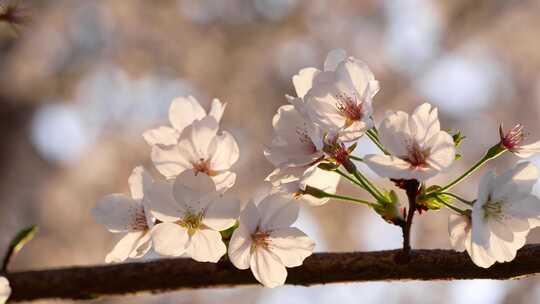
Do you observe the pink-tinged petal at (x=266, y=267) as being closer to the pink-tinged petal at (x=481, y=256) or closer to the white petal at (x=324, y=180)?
the white petal at (x=324, y=180)

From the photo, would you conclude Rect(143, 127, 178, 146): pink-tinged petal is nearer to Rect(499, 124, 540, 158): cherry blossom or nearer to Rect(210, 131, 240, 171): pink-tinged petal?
Rect(210, 131, 240, 171): pink-tinged petal

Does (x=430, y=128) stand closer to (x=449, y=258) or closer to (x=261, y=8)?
(x=449, y=258)

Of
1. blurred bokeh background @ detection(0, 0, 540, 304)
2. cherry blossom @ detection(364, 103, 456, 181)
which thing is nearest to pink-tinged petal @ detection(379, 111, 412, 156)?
cherry blossom @ detection(364, 103, 456, 181)

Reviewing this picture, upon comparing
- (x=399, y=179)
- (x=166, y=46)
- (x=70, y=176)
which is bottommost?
(x=70, y=176)

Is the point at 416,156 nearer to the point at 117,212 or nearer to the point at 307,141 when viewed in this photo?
the point at 307,141

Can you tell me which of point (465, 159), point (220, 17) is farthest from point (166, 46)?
point (465, 159)

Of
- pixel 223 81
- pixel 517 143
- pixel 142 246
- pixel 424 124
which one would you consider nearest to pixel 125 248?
pixel 142 246
